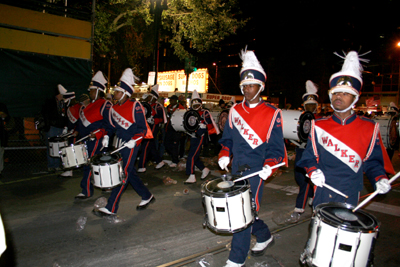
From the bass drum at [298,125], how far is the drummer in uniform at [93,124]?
403 centimetres

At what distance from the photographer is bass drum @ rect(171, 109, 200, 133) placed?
7.62m

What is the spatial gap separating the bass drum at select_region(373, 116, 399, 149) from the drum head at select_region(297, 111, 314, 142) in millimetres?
2509

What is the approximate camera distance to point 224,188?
293cm

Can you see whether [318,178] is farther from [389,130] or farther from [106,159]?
[389,130]

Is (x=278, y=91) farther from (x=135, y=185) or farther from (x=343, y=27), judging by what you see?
(x=135, y=185)

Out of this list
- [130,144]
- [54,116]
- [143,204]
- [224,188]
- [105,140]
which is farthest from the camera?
[54,116]

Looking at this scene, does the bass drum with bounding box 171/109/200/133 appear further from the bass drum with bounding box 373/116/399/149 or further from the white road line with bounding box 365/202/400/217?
the bass drum with bounding box 373/116/399/149

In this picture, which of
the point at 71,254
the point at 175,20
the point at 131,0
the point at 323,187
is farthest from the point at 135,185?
the point at 175,20

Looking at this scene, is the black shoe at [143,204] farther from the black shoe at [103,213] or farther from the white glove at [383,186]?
→ the white glove at [383,186]

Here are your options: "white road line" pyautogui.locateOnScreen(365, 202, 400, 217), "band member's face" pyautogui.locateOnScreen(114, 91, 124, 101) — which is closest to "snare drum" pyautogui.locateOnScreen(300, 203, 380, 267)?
"white road line" pyautogui.locateOnScreen(365, 202, 400, 217)

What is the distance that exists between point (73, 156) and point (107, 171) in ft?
5.39

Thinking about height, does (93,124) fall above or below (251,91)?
below

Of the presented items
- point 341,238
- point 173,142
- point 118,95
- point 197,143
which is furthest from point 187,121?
point 341,238

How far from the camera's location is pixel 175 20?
57.8ft
